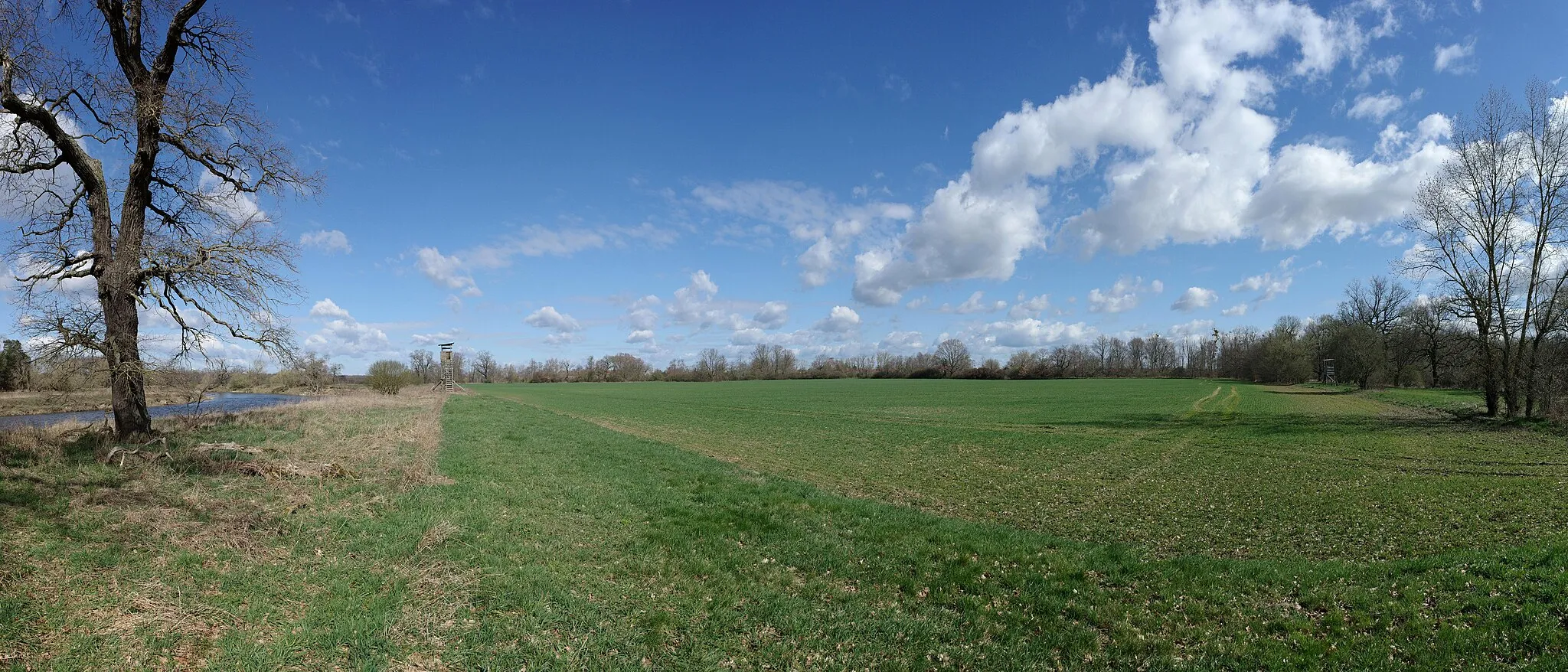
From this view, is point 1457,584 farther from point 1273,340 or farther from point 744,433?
point 1273,340

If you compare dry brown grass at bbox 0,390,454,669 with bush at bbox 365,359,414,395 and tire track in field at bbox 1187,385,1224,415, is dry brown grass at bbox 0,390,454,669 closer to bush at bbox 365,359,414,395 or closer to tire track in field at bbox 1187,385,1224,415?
bush at bbox 365,359,414,395

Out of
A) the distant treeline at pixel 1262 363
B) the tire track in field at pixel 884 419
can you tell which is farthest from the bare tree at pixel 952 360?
the tire track in field at pixel 884 419

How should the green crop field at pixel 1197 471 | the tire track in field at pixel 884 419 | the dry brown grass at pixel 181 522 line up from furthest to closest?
the tire track in field at pixel 884 419
the green crop field at pixel 1197 471
the dry brown grass at pixel 181 522

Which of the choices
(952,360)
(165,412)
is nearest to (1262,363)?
(952,360)

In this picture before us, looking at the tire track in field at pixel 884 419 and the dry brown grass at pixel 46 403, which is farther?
the dry brown grass at pixel 46 403

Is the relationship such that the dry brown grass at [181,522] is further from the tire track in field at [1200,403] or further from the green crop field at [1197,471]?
the tire track in field at [1200,403]

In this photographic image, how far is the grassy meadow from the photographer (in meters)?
6.12

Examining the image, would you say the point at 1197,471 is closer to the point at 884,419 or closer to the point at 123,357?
the point at 884,419

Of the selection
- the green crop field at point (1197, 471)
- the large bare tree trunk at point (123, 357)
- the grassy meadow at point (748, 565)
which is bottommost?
the green crop field at point (1197, 471)

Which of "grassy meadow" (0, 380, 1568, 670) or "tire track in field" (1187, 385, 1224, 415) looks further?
"tire track in field" (1187, 385, 1224, 415)

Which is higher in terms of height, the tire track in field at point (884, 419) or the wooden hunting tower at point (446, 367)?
the wooden hunting tower at point (446, 367)

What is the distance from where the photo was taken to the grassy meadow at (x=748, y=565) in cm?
612

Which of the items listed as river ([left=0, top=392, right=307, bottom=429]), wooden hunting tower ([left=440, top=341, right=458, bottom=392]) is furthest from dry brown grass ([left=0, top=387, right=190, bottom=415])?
wooden hunting tower ([left=440, top=341, right=458, bottom=392])

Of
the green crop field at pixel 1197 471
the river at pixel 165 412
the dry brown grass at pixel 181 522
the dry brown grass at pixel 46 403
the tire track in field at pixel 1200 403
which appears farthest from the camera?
the tire track in field at pixel 1200 403
